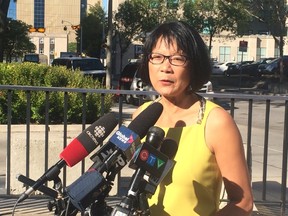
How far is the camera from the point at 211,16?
151 ft

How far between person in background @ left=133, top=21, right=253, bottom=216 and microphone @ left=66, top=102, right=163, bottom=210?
0.36 metres

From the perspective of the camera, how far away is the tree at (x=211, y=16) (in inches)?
1759

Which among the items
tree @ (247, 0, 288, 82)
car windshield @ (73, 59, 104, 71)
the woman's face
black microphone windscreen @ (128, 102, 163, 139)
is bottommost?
car windshield @ (73, 59, 104, 71)

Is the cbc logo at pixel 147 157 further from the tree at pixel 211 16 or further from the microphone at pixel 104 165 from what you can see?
the tree at pixel 211 16

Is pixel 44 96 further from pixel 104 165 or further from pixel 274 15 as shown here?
pixel 274 15

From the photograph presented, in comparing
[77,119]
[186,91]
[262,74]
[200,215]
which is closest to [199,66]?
[186,91]

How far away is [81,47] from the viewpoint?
75.2 metres

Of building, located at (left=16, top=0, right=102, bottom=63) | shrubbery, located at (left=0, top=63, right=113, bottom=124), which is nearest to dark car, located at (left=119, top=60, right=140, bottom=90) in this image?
shrubbery, located at (left=0, top=63, right=113, bottom=124)

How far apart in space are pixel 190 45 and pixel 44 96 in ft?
26.3

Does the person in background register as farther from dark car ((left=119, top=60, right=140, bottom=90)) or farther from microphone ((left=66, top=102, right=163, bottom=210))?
dark car ((left=119, top=60, right=140, bottom=90))

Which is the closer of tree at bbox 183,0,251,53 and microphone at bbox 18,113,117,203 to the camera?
microphone at bbox 18,113,117,203

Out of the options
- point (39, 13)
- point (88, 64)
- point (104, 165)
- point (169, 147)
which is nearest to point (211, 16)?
point (88, 64)

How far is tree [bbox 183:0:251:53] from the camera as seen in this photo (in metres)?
44.7

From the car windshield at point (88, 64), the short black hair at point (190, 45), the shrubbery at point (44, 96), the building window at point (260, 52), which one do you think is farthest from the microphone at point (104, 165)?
the building window at point (260, 52)
